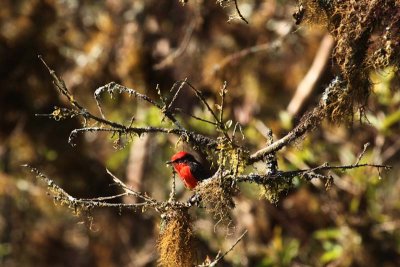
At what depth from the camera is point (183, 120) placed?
19.0 ft

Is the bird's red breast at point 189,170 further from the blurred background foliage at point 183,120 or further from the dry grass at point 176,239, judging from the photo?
the blurred background foliage at point 183,120

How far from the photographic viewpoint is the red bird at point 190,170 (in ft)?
11.8

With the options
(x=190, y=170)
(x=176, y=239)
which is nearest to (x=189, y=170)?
(x=190, y=170)

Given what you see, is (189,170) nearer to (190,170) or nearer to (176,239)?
(190,170)

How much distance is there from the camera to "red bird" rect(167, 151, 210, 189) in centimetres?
360

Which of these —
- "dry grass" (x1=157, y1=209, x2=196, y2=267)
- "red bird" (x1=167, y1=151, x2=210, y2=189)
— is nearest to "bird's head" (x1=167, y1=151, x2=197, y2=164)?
"red bird" (x1=167, y1=151, x2=210, y2=189)

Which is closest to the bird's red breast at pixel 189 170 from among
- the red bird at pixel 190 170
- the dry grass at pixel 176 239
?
the red bird at pixel 190 170

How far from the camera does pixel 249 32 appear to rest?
848 centimetres

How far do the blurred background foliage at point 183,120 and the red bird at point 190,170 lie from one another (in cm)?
150

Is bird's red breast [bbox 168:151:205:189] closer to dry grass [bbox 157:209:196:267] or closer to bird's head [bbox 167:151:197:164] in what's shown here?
bird's head [bbox 167:151:197:164]

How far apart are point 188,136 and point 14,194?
628 centimetres

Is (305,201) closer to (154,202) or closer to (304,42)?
(304,42)

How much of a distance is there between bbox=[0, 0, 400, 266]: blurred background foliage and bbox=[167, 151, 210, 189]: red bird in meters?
1.50

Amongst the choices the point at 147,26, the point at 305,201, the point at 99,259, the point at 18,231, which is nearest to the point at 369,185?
the point at 305,201
